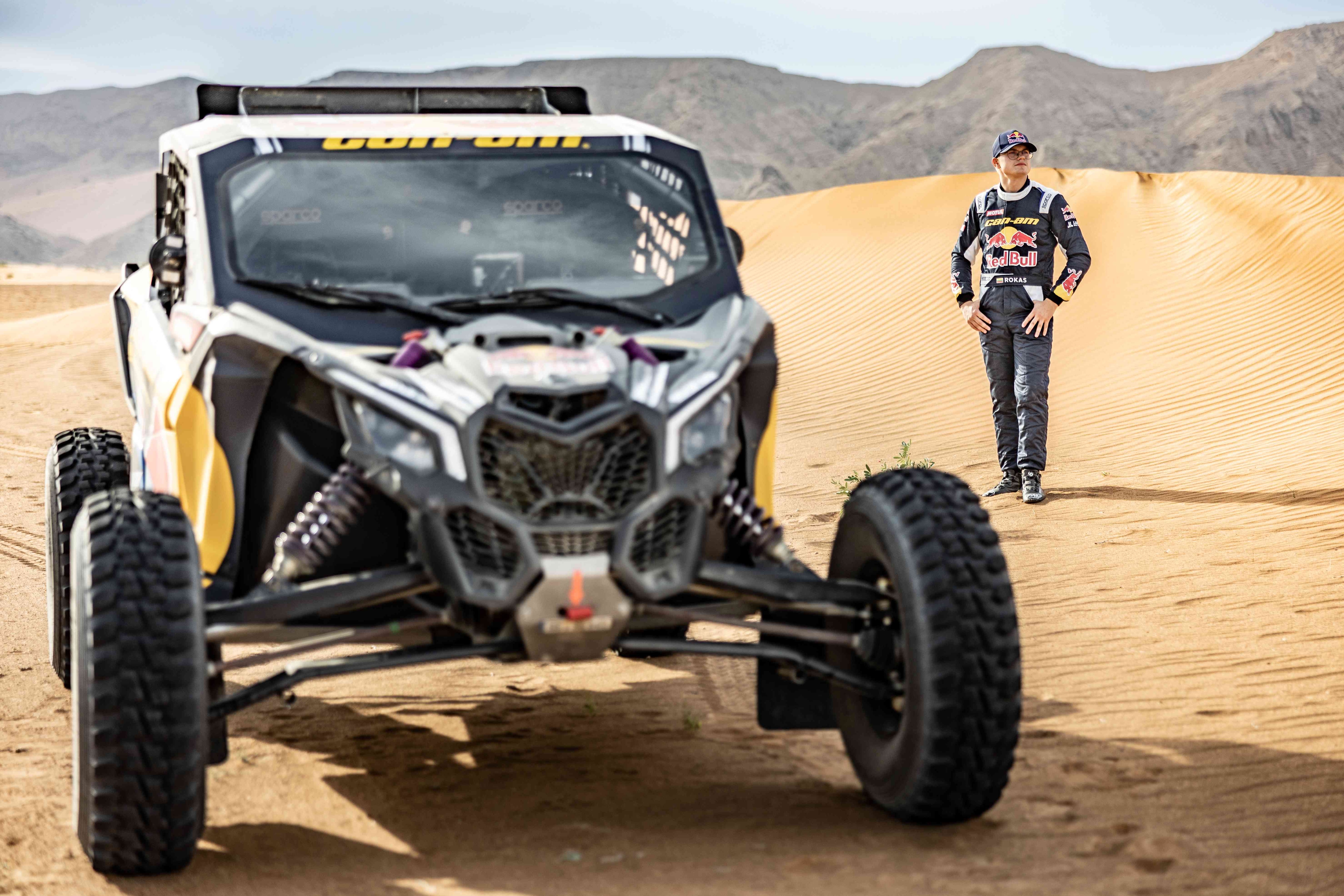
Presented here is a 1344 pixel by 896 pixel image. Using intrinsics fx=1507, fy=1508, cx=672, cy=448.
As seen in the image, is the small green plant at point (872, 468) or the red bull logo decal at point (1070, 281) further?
the small green plant at point (872, 468)

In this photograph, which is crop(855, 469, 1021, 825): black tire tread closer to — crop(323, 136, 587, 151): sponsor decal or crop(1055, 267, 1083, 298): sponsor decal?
crop(323, 136, 587, 151): sponsor decal

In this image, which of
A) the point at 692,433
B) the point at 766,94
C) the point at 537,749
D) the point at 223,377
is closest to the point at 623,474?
the point at 692,433

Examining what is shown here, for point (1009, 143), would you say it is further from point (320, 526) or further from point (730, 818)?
point (320, 526)

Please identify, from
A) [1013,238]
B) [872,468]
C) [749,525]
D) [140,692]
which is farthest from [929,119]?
[140,692]

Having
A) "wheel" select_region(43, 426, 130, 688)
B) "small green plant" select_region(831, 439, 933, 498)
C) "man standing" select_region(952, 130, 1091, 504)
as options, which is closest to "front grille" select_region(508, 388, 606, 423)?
"wheel" select_region(43, 426, 130, 688)

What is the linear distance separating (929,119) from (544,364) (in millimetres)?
91467

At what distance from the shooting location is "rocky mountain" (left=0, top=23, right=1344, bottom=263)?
76.6m

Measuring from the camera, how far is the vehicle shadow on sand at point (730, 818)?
4125 mm

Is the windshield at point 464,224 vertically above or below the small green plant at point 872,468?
above

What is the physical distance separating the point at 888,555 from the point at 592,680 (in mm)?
2576

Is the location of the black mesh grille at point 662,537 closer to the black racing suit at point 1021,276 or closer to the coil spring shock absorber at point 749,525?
the coil spring shock absorber at point 749,525

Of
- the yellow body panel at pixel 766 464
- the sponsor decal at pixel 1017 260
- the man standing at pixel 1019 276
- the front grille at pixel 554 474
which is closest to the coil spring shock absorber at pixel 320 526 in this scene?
the front grille at pixel 554 474

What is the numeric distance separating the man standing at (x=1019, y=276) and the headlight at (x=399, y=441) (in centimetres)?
649

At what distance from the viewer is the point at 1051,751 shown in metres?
5.41
